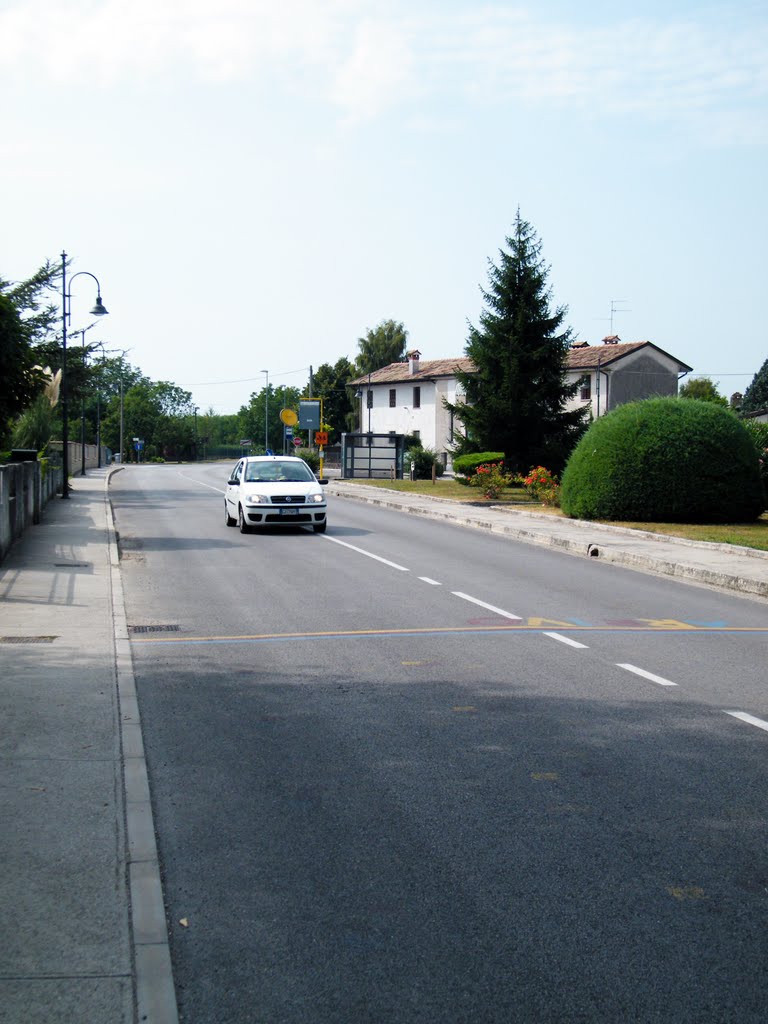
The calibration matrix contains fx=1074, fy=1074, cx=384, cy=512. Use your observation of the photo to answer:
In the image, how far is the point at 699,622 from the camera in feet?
38.2

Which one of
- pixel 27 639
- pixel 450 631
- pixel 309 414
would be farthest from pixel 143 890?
pixel 309 414

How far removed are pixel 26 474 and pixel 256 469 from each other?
4941 mm

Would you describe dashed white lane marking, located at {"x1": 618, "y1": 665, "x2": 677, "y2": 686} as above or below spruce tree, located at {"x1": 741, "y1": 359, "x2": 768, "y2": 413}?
below

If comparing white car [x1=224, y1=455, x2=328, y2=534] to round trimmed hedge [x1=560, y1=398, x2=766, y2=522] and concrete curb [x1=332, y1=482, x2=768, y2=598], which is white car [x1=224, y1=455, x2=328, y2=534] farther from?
round trimmed hedge [x1=560, y1=398, x2=766, y2=522]

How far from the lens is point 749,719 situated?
7180mm

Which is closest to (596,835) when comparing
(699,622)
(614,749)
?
(614,749)

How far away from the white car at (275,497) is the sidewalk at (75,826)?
8.80m

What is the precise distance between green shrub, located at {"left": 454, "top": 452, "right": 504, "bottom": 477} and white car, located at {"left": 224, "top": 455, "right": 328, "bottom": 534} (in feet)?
54.5

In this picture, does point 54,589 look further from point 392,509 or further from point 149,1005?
point 392,509

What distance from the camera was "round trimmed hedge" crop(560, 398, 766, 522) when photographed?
23.3 m

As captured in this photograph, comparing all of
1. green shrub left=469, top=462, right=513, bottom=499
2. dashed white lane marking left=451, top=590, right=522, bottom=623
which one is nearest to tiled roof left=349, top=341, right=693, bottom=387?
green shrub left=469, top=462, right=513, bottom=499

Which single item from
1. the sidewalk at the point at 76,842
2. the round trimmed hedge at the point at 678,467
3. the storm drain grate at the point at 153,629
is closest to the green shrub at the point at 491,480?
the round trimmed hedge at the point at 678,467

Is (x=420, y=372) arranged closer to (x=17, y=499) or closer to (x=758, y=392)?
(x=758, y=392)

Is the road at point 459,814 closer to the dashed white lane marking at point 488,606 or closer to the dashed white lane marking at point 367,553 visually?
the dashed white lane marking at point 488,606
